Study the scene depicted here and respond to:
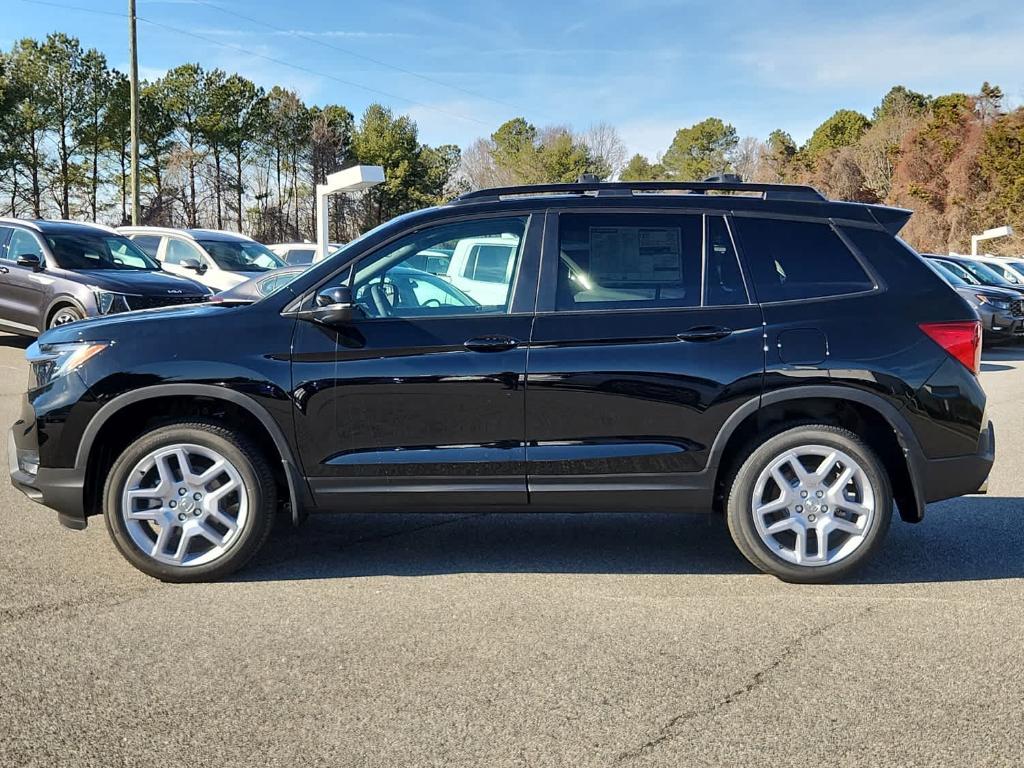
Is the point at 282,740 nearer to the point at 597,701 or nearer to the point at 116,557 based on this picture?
the point at 597,701

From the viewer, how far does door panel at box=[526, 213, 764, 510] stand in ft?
15.1

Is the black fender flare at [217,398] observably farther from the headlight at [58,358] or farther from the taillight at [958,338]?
the taillight at [958,338]

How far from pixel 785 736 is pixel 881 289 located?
2.44 meters

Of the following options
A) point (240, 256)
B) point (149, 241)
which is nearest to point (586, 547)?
point (240, 256)

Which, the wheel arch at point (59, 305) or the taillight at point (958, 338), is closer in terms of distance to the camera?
the taillight at point (958, 338)

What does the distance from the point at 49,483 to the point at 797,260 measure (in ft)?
12.3

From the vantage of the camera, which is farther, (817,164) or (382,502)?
(817,164)

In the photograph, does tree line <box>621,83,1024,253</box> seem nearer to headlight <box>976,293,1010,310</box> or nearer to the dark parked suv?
headlight <box>976,293,1010,310</box>

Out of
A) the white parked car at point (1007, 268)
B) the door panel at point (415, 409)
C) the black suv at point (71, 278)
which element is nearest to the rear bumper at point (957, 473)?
the door panel at point (415, 409)

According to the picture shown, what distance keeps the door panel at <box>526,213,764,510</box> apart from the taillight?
2.71 feet

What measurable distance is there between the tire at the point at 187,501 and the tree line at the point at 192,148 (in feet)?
165

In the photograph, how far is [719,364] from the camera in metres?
4.63

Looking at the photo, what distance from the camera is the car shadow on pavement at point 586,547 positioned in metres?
4.94

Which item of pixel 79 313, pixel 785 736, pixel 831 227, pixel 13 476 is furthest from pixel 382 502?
pixel 79 313
